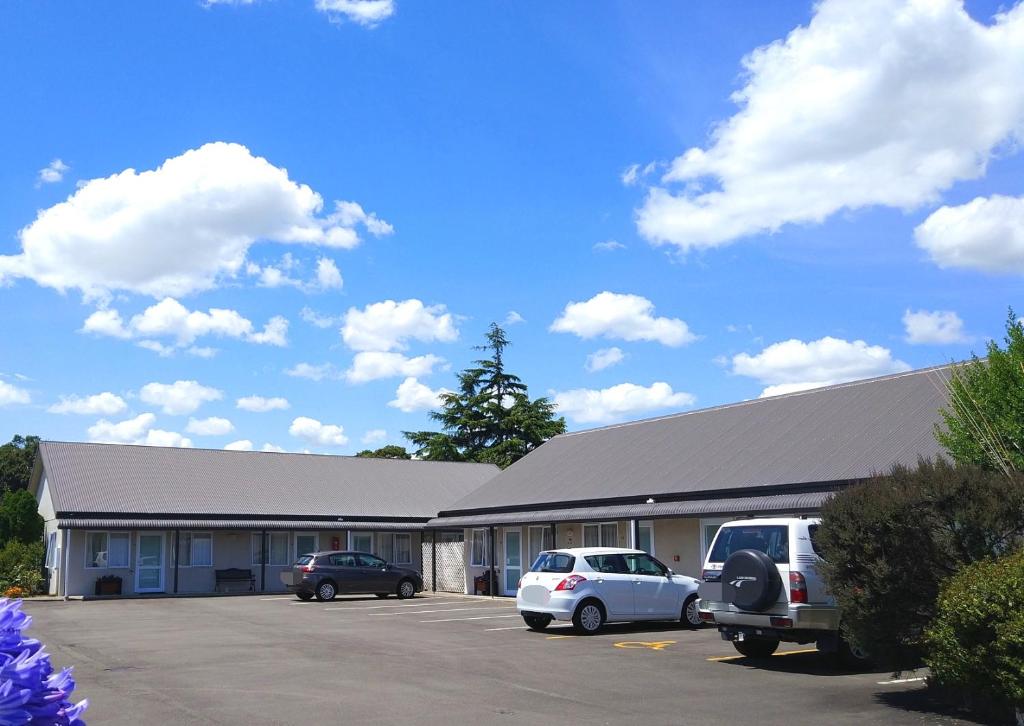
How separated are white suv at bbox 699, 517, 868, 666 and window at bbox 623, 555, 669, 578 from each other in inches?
188

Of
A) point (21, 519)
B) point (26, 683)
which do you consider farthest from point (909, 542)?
point (21, 519)

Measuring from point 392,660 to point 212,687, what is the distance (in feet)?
11.2

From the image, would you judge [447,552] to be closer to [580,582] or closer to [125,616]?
[125,616]

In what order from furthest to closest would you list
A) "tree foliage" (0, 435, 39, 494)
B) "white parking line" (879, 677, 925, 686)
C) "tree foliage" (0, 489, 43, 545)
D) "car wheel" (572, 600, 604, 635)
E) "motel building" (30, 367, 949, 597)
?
1. "tree foliage" (0, 435, 39, 494)
2. "tree foliage" (0, 489, 43, 545)
3. "motel building" (30, 367, 949, 597)
4. "car wheel" (572, 600, 604, 635)
5. "white parking line" (879, 677, 925, 686)

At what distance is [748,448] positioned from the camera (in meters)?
27.1

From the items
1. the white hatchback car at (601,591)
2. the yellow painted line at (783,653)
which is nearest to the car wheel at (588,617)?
the white hatchback car at (601,591)

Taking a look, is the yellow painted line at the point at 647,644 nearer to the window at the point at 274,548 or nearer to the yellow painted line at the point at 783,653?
the yellow painted line at the point at 783,653

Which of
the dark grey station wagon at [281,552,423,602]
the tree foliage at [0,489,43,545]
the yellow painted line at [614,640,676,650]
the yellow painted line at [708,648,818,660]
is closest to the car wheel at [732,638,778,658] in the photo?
the yellow painted line at [708,648,818,660]

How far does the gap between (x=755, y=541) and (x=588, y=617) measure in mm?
5293

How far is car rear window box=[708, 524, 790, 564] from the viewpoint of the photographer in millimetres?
14289

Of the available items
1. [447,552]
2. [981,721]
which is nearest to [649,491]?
[447,552]

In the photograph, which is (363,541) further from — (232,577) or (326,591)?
(326,591)

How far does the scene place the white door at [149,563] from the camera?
120 feet

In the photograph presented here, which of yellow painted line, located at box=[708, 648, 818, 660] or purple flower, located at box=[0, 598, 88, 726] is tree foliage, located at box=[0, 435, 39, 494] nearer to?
yellow painted line, located at box=[708, 648, 818, 660]
